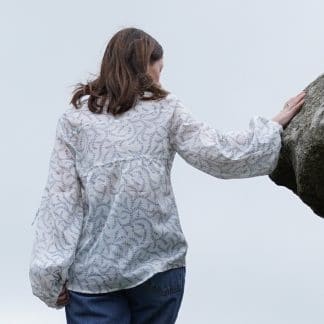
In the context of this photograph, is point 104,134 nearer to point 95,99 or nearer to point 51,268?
point 95,99

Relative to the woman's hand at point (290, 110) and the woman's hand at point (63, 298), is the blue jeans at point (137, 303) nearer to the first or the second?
the woman's hand at point (63, 298)

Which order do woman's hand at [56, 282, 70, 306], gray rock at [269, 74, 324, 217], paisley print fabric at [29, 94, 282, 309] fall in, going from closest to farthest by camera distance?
→ gray rock at [269, 74, 324, 217], paisley print fabric at [29, 94, 282, 309], woman's hand at [56, 282, 70, 306]

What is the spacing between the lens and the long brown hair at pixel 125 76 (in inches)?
239

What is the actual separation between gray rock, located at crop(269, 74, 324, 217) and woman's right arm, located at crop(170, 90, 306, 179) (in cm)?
12

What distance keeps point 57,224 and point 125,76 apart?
80 centimetres

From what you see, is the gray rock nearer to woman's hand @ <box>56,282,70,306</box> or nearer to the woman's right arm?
the woman's right arm

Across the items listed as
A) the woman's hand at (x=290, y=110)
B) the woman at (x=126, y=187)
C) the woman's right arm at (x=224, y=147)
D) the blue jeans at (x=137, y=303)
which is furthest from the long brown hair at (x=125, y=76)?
the blue jeans at (x=137, y=303)

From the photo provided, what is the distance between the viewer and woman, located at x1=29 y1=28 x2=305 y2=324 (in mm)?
5953

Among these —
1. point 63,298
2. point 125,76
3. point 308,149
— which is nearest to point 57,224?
point 63,298

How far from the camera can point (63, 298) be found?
6.08 metres

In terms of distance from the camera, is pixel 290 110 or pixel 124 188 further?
pixel 290 110

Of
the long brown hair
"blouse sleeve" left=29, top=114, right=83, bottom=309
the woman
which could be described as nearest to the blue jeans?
the woman

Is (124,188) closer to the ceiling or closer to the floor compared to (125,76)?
closer to the floor

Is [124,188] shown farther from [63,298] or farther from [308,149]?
[308,149]
